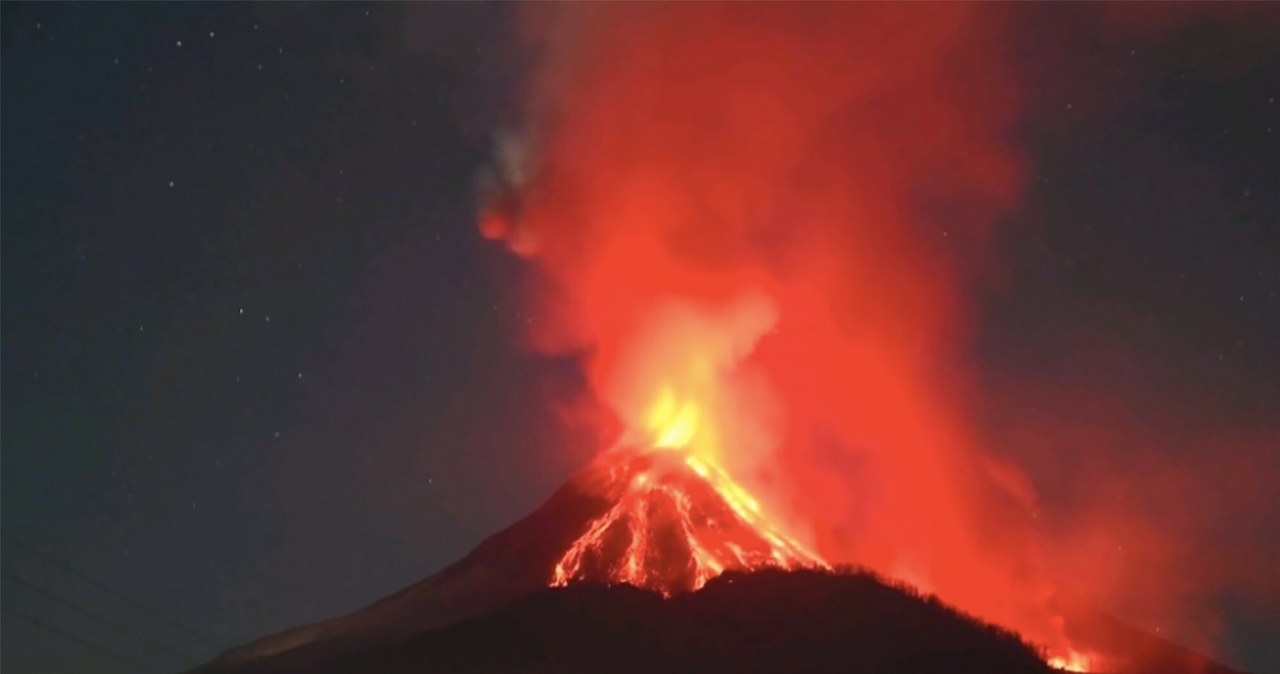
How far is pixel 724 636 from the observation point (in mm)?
59094

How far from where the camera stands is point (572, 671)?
183ft

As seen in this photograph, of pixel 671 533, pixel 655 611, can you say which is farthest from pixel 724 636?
pixel 671 533

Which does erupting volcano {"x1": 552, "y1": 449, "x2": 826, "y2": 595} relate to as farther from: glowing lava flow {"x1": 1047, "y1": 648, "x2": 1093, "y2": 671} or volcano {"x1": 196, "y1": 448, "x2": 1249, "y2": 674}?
glowing lava flow {"x1": 1047, "y1": 648, "x2": 1093, "y2": 671}

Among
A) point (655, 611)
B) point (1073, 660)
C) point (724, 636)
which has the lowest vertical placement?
point (724, 636)

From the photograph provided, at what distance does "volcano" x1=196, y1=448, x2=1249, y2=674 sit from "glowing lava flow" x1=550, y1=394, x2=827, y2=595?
0.14 meters

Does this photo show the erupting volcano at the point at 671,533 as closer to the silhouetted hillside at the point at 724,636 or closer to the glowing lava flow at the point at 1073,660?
the silhouetted hillside at the point at 724,636

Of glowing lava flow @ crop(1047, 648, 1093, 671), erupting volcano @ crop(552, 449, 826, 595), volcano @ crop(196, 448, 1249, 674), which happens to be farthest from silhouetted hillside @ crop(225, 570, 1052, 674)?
erupting volcano @ crop(552, 449, 826, 595)

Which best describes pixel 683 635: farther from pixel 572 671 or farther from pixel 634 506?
pixel 634 506

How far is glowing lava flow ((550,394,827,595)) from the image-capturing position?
77.1m

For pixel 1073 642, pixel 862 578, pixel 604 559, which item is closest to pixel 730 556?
pixel 604 559

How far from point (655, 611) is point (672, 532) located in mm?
20834

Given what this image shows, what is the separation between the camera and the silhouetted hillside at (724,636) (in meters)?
55.8

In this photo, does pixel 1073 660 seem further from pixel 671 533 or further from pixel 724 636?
pixel 671 533

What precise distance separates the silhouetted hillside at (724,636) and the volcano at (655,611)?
0.11 meters
